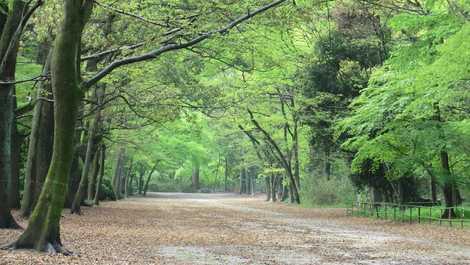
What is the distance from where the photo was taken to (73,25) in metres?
9.91

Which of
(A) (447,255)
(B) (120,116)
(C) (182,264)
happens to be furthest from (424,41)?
(B) (120,116)

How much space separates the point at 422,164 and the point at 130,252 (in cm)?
1524

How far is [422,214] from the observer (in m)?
23.8

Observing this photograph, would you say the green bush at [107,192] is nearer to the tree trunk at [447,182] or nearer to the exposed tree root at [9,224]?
the tree trunk at [447,182]

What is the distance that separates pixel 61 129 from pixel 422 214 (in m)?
18.4

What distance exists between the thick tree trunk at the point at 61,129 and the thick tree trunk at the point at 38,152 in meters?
7.32

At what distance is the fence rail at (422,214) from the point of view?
20031 millimetres

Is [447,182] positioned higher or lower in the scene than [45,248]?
higher

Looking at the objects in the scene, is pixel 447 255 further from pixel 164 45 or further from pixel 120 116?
pixel 120 116

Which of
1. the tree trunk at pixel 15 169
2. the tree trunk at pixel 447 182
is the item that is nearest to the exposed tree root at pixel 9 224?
the tree trunk at pixel 15 169

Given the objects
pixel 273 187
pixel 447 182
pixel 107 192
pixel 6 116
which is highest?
pixel 6 116

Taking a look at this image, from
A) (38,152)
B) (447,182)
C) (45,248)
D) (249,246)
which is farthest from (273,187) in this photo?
(45,248)

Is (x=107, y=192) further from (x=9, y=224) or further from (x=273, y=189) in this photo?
(x=9, y=224)

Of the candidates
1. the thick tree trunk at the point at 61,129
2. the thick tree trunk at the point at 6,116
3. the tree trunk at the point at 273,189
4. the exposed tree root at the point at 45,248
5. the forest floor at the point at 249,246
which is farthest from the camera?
the tree trunk at the point at 273,189
